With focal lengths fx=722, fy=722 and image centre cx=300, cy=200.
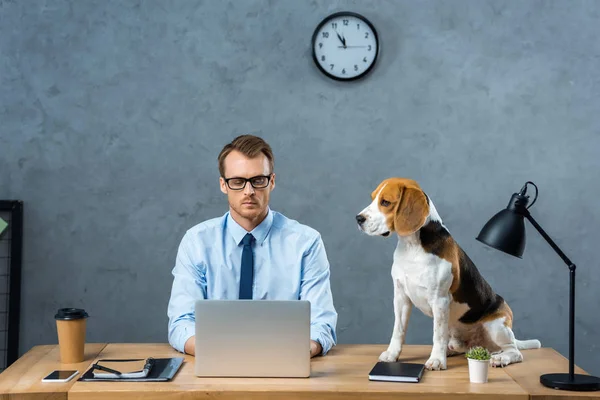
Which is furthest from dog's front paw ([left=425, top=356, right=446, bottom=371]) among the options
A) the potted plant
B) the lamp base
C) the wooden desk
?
the wooden desk

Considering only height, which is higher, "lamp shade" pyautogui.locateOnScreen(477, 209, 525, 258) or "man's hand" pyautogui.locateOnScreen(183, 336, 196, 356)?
"lamp shade" pyautogui.locateOnScreen(477, 209, 525, 258)

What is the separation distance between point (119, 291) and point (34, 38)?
1243 millimetres

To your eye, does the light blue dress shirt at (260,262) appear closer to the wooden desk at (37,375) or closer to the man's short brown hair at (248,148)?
the man's short brown hair at (248,148)

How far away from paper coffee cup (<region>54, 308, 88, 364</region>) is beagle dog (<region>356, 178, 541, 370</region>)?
30.9 inches

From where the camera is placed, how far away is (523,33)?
11.1 feet

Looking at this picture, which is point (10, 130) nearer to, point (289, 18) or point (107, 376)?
point (289, 18)

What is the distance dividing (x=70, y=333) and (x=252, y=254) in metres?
0.65

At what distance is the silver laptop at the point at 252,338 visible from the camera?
170 centimetres

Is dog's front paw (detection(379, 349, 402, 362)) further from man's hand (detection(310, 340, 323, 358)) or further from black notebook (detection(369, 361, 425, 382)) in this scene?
man's hand (detection(310, 340, 323, 358))

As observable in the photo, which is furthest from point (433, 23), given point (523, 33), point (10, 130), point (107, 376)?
point (107, 376)

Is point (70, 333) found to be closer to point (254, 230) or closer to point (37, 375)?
point (37, 375)

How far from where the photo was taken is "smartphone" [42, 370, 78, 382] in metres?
1.71

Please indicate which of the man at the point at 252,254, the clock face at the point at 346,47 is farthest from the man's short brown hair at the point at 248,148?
the clock face at the point at 346,47

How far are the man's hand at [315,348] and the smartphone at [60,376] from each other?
2.01 feet
